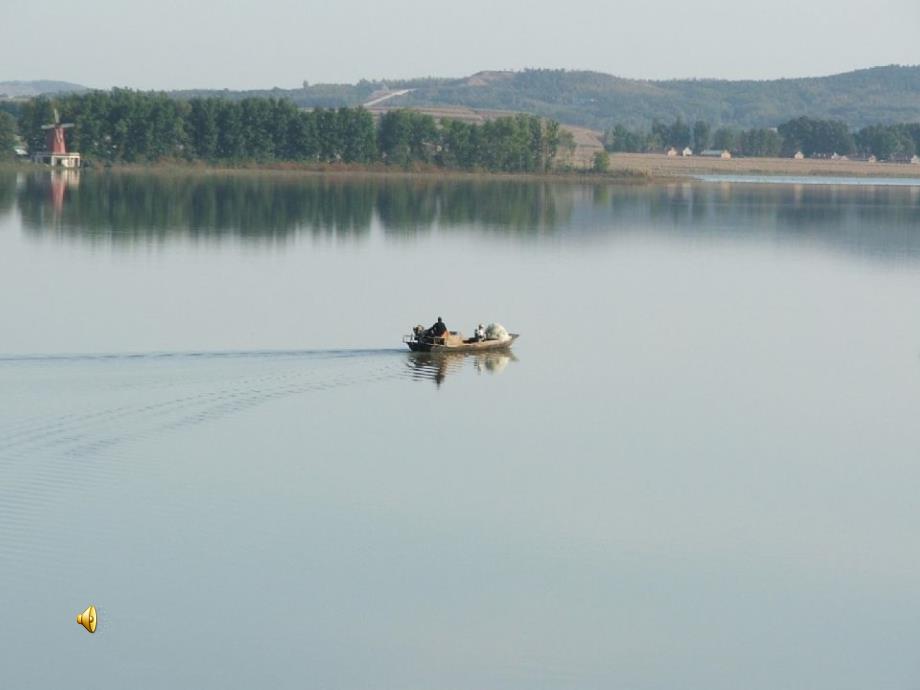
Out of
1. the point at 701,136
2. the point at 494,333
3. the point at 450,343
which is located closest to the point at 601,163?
the point at 701,136

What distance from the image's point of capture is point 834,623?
16438 mm

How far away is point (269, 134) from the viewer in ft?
358

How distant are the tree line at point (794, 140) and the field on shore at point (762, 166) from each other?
127 inches

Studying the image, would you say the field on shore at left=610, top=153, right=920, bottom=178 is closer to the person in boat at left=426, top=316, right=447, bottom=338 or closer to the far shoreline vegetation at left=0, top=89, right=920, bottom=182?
the far shoreline vegetation at left=0, top=89, right=920, bottom=182

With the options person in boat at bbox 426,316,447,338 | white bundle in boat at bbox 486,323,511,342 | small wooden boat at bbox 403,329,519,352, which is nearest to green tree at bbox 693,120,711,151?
white bundle in boat at bbox 486,323,511,342

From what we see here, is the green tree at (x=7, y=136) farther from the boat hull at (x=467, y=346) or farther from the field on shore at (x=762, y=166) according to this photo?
the boat hull at (x=467, y=346)

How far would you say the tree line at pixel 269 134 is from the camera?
10519 centimetres

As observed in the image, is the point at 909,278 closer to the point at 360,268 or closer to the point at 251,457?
the point at 360,268

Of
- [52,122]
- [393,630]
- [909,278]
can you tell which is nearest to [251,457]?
[393,630]

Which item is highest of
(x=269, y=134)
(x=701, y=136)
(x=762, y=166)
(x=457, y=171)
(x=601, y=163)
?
(x=701, y=136)

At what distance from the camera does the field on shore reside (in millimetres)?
156000

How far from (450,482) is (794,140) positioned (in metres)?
174

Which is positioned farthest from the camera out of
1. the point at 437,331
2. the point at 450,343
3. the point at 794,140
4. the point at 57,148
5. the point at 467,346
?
the point at 794,140

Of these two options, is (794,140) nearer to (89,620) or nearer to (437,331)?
(437,331)
